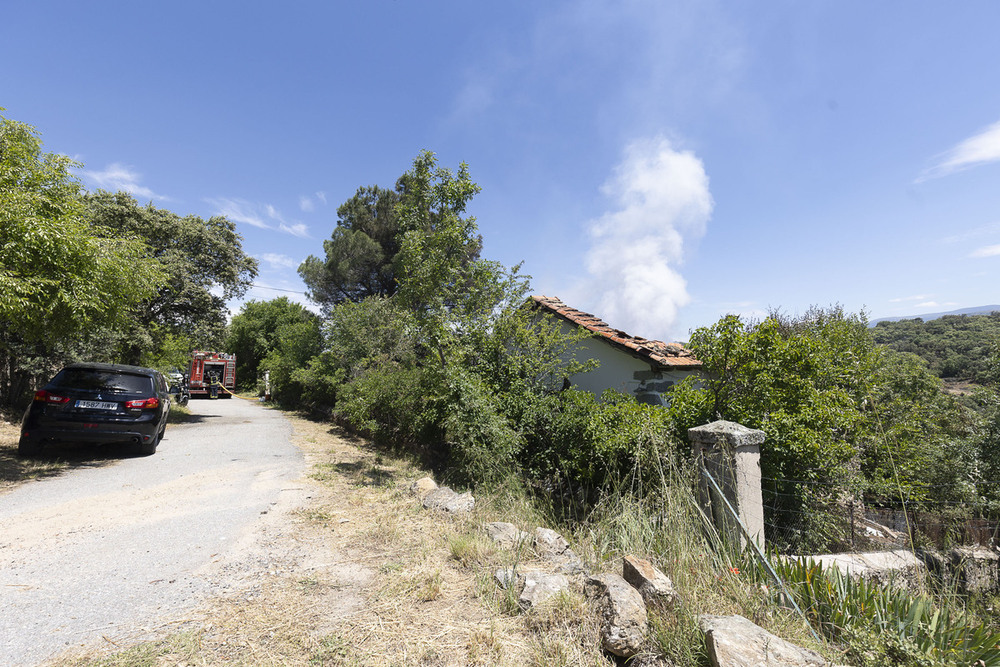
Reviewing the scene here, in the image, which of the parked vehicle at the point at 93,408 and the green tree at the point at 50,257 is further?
the parked vehicle at the point at 93,408

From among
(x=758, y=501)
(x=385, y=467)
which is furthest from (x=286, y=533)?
(x=758, y=501)

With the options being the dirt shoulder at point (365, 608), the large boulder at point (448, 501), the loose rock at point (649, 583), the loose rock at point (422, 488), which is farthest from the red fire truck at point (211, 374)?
the loose rock at point (649, 583)

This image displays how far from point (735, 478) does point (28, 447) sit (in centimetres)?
1102

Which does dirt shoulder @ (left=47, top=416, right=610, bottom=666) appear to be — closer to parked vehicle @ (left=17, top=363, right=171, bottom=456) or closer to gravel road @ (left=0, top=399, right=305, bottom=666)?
gravel road @ (left=0, top=399, right=305, bottom=666)

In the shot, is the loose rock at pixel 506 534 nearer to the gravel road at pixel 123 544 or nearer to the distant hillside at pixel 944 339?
the gravel road at pixel 123 544

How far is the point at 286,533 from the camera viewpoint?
4895 mm

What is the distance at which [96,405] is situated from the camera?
732 cm

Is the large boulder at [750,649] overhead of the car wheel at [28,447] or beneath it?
overhead

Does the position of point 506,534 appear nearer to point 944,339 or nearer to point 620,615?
point 620,615

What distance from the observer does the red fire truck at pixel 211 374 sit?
27797 millimetres

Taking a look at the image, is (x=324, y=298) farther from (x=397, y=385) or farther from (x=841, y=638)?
(x=841, y=638)

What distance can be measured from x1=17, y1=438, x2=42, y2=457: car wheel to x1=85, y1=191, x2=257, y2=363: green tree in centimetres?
578

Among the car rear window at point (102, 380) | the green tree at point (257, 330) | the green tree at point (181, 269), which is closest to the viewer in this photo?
the car rear window at point (102, 380)

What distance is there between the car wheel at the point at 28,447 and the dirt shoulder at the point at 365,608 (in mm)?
5642
